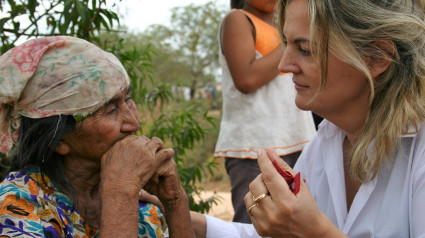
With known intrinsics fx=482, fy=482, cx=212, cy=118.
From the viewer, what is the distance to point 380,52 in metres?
1.93

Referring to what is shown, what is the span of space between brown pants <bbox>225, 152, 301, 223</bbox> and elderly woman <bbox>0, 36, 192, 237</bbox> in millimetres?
903

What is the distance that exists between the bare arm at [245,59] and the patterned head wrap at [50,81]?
3.69ft

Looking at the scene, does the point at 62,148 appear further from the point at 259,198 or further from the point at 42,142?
the point at 259,198

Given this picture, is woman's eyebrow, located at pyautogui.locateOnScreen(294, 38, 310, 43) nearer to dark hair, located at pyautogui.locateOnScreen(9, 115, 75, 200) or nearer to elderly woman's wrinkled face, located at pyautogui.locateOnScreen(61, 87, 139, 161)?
elderly woman's wrinkled face, located at pyautogui.locateOnScreen(61, 87, 139, 161)

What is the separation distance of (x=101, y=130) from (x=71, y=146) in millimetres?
153

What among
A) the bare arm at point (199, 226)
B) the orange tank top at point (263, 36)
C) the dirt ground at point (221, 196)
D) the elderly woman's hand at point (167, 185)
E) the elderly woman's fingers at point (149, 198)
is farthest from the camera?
the dirt ground at point (221, 196)

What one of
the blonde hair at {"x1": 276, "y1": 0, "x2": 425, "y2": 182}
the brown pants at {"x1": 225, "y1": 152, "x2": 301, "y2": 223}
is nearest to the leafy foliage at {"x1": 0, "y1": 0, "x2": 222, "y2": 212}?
the brown pants at {"x1": 225, "y1": 152, "x2": 301, "y2": 223}

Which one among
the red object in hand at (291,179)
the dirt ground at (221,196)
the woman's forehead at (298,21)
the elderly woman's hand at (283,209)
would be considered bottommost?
the dirt ground at (221,196)

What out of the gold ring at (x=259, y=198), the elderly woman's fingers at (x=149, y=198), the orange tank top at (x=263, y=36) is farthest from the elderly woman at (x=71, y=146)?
the orange tank top at (x=263, y=36)

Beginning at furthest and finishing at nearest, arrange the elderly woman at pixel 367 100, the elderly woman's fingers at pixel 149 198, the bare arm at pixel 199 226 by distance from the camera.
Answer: the bare arm at pixel 199 226
the elderly woman's fingers at pixel 149 198
the elderly woman at pixel 367 100

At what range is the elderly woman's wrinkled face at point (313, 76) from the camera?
6.46 feet

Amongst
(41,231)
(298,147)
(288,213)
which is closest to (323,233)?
(288,213)

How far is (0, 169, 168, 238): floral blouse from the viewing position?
1.74 meters

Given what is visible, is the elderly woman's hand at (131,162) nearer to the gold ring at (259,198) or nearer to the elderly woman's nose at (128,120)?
the elderly woman's nose at (128,120)
